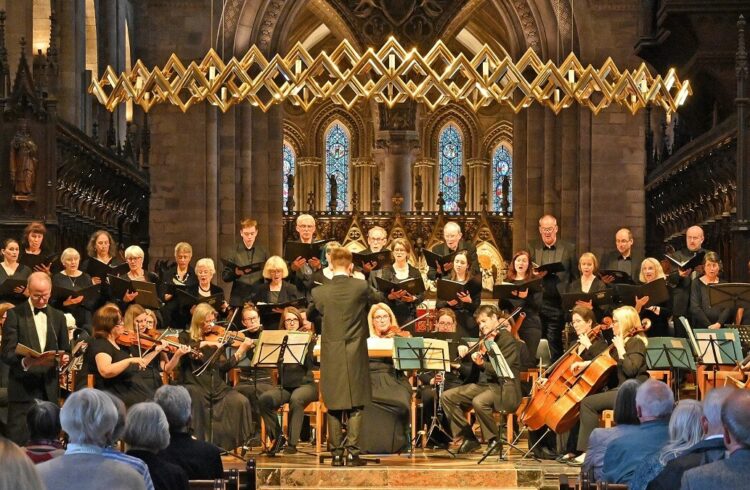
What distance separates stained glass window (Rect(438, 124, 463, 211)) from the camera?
146 feet

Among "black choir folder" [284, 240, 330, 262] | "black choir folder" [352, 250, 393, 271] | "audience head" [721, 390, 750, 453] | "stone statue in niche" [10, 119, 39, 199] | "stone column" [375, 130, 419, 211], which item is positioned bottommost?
"audience head" [721, 390, 750, 453]

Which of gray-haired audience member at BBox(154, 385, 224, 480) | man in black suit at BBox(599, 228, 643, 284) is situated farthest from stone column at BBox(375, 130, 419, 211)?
gray-haired audience member at BBox(154, 385, 224, 480)

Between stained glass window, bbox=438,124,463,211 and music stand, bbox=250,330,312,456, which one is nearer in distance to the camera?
music stand, bbox=250,330,312,456

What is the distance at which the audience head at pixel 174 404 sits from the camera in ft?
23.7

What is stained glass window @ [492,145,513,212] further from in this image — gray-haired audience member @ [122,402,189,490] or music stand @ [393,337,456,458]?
gray-haired audience member @ [122,402,189,490]

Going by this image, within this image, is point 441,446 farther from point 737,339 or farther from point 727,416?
point 727,416

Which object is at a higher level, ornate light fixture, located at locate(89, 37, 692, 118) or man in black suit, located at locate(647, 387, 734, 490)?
ornate light fixture, located at locate(89, 37, 692, 118)

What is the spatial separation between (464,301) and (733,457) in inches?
298

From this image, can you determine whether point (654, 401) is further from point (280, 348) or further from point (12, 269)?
point (12, 269)

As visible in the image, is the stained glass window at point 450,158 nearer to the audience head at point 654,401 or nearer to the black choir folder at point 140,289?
the black choir folder at point 140,289

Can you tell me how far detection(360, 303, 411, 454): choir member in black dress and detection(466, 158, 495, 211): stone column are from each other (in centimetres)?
3182

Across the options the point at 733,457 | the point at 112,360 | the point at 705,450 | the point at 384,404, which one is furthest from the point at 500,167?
the point at 733,457

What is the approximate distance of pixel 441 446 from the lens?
12672 mm

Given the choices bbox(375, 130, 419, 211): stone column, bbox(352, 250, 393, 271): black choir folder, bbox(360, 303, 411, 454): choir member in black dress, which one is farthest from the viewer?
bbox(375, 130, 419, 211): stone column
